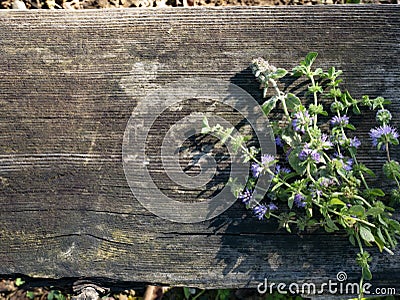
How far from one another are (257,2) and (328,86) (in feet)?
4.43

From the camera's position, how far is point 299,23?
1.96 meters

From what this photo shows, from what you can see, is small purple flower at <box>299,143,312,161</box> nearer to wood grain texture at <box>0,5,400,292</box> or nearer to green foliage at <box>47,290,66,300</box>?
wood grain texture at <box>0,5,400,292</box>

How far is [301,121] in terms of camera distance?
5.74ft

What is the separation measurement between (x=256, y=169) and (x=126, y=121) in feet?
1.83

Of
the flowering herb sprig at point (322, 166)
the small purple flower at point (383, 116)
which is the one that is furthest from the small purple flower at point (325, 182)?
the small purple flower at point (383, 116)

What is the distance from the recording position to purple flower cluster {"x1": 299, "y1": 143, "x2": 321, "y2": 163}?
171 centimetres

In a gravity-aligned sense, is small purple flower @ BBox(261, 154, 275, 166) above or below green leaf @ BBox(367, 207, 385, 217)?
above

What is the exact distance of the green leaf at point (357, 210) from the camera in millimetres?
1642

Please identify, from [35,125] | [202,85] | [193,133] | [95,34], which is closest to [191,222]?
[193,133]

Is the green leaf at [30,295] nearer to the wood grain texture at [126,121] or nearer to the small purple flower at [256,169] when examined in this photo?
the wood grain texture at [126,121]
